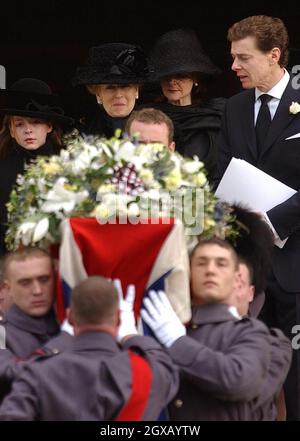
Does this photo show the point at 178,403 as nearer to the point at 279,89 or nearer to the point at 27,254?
the point at 27,254

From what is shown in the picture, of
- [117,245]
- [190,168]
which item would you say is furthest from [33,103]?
[117,245]

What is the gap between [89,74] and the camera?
8.27 meters

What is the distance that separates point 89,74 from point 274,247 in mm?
1383

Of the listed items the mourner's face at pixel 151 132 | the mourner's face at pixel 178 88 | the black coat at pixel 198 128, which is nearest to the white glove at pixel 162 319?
the mourner's face at pixel 151 132

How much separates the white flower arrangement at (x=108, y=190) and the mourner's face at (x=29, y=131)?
1.33 meters

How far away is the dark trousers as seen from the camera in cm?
780

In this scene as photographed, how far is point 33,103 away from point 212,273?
209 cm

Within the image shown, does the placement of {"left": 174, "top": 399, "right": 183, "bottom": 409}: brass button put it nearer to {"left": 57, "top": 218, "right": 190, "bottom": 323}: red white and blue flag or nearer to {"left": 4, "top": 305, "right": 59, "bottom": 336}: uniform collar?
{"left": 57, "top": 218, "right": 190, "bottom": 323}: red white and blue flag

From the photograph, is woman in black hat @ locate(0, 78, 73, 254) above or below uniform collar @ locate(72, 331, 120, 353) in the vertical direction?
above

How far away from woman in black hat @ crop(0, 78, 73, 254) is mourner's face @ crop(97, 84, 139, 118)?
0.23 m

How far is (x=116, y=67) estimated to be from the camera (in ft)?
26.8

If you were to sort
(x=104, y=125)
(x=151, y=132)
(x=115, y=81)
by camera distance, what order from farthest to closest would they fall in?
(x=104, y=125) < (x=115, y=81) < (x=151, y=132)

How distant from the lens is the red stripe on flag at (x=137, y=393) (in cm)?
609

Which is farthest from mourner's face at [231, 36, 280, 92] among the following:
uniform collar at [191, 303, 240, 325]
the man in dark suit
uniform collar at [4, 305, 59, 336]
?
uniform collar at [4, 305, 59, 336]
